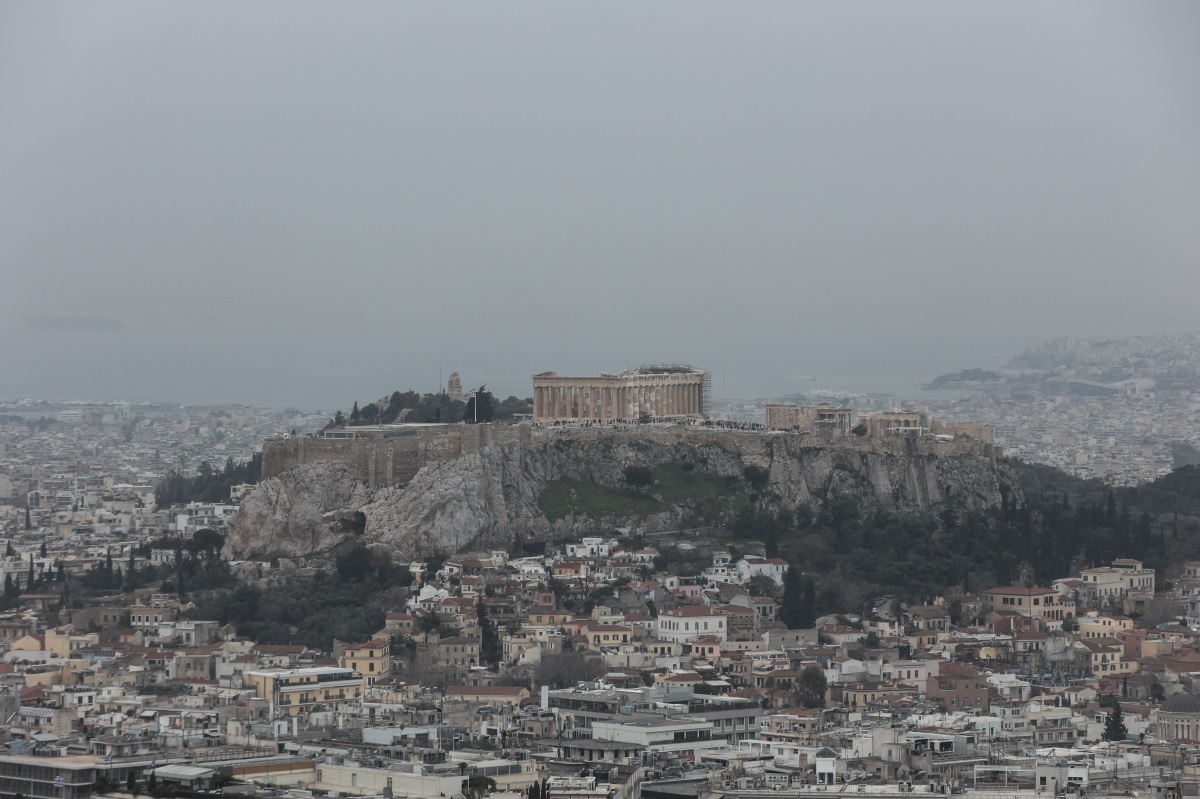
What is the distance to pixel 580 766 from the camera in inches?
1831

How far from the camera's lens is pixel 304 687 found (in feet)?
187

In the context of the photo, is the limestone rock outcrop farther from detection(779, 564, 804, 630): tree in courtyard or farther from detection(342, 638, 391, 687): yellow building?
detection(342, 638, 391, 687): yellow building

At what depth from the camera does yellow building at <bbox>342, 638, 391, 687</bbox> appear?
61.8 metres

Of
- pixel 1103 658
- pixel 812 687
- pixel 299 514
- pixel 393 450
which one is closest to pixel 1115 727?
pixel 812 687

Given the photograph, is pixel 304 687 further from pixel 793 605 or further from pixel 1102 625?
pixel 1102 625

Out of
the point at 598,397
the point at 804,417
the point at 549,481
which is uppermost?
the point at 598,397

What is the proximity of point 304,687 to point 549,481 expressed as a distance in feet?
83.0

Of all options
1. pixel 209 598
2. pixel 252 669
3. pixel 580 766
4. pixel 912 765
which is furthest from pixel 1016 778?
pixel 209 598

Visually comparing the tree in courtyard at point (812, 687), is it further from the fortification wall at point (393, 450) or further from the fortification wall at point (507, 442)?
the fortification wall at point (393, 450)

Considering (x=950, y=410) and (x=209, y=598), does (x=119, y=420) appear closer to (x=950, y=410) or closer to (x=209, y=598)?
(x=950, y=410)

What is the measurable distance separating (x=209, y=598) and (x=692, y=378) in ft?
84.5

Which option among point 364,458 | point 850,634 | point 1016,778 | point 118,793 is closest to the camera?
point 118,793

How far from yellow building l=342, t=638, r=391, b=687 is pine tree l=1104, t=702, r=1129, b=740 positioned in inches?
623

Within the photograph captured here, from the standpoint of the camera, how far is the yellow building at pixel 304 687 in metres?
55.8
